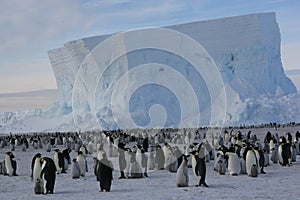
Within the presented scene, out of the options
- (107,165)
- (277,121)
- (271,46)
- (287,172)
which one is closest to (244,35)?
(271,46)

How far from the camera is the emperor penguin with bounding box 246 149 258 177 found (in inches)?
397

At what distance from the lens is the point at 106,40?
43906 mm

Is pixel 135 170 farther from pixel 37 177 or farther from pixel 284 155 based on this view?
pixel 284 155

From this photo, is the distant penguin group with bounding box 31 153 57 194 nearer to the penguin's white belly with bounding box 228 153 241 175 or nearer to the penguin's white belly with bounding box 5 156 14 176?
the penguin's white belly with bounding box 5 156 14 176

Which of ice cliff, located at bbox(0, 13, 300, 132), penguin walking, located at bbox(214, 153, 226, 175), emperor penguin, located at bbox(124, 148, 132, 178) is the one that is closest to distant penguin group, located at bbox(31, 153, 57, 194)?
emperor penguin, located at bbox(124, 148, 132, 178)

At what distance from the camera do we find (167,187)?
8812mm

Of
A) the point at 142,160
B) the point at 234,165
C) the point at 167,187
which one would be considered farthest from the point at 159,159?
the point at 167,187

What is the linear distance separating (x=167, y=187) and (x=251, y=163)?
234 cm

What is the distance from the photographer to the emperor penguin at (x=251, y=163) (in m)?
10.1

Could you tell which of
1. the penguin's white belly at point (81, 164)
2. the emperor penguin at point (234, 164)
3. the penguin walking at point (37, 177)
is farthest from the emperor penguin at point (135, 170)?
the penguin walking at point (37, 177)

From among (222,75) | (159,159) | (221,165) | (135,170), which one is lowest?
(135,170)

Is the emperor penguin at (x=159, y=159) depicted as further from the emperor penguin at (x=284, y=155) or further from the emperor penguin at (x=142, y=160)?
the emperor penguin at (x=284, y=155)

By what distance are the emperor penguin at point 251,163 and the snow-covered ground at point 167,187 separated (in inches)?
7.2

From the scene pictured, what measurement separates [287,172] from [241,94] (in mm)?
29305
